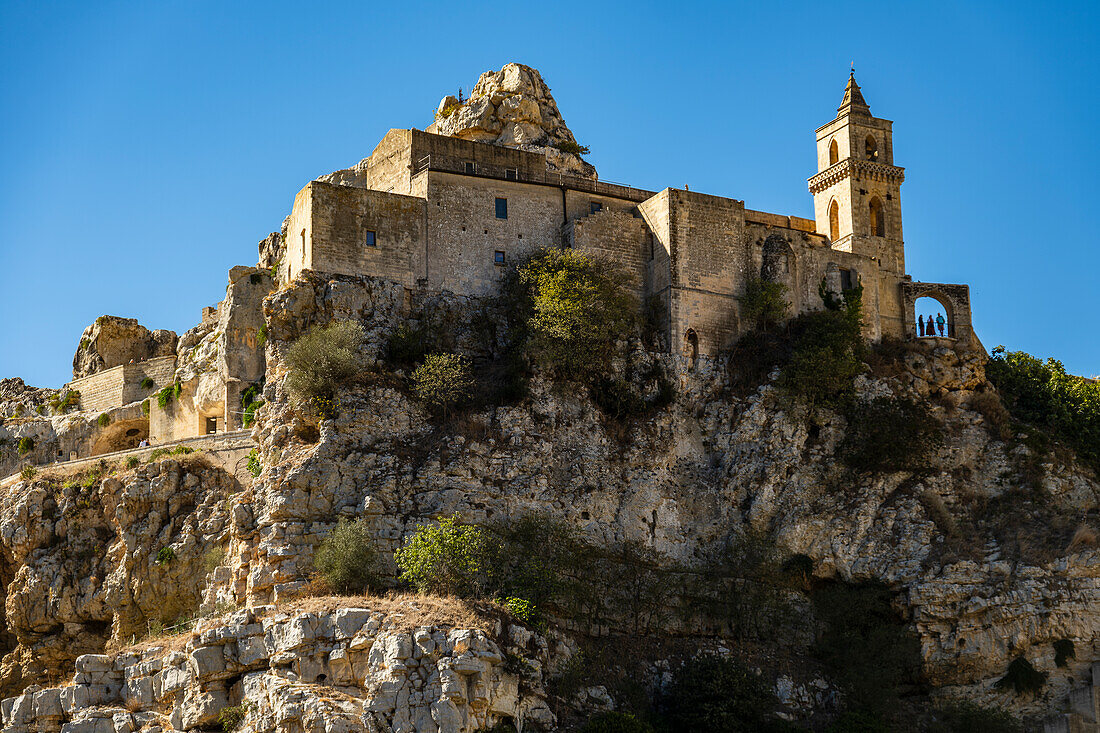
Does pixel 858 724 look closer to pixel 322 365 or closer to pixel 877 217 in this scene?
pixel 322 365

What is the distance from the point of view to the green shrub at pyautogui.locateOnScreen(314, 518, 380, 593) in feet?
140

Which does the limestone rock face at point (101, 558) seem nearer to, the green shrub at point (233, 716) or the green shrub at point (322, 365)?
the green shrub at point (322, 365)

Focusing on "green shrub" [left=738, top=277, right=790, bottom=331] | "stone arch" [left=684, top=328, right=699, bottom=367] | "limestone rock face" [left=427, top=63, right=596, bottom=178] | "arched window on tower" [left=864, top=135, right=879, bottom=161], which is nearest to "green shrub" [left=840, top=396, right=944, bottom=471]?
"green shrub" [left=738, top=277, right=790, bottom=331]

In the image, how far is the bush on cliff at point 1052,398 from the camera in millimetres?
53062

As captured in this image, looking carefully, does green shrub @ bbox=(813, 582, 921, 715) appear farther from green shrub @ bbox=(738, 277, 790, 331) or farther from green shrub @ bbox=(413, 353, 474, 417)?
green shrub @ bbox=(413, 353, 474, 417)

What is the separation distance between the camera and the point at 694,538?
4884 centimetres

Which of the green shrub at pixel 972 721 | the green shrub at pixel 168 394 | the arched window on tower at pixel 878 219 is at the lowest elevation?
the green shrub at pixel 972 721

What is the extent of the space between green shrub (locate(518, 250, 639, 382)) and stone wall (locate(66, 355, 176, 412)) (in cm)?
1979

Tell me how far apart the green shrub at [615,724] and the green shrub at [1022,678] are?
40.6 feet

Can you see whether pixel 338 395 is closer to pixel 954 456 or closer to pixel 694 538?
pixel 694 538

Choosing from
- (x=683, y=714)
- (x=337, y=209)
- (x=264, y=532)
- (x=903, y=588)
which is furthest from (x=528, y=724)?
(x=337, y=209)

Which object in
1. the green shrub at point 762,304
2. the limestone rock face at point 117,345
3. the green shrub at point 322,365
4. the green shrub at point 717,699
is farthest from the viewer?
the limestone rock face at point 117,345

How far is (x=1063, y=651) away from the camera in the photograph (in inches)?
1816

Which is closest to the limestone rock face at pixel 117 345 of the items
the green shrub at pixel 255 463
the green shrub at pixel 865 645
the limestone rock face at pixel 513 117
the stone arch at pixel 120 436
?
the stone arch at pixel 120 436
